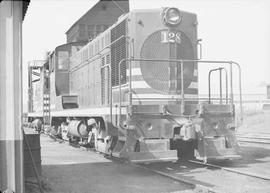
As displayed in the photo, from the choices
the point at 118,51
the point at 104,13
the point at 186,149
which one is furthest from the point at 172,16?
the point at 104,13

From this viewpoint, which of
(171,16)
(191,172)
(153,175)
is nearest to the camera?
(153,175)

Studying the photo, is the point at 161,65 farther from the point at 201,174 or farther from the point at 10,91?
the point at 10,91

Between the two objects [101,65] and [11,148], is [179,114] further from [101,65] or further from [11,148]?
[11,148]

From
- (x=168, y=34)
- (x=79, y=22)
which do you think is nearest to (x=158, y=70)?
(x=168, y=34)

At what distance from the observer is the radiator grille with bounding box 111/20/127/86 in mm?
8508

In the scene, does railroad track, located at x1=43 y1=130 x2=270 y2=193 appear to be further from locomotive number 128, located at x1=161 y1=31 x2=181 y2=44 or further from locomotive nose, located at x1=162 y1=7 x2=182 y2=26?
locomotive nose, located at x1=162 y1=7 x2=182 y2=26

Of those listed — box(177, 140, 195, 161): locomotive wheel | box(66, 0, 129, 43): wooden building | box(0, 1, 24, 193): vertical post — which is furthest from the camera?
box(66, 0, 129, 43): wooden building

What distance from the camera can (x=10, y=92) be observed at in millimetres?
4793

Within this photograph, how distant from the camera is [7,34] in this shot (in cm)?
481

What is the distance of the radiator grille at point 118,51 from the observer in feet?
27.9

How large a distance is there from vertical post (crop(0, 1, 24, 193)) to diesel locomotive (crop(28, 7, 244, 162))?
9.21ft

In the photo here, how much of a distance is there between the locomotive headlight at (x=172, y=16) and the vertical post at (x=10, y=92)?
409 centimetres

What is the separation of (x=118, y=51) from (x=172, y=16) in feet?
4.75

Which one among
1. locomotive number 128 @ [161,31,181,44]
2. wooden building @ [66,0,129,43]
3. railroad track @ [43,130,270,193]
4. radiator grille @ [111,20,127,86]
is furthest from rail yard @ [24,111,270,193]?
wooden building @ [66,0,129,43]
